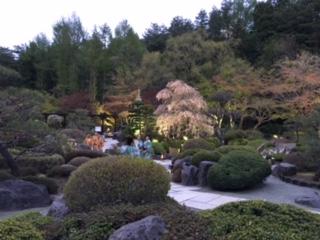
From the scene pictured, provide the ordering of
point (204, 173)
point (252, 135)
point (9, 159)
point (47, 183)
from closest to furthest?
point (47, 183), point (9, 159), point (204, 173), point (252, 135)

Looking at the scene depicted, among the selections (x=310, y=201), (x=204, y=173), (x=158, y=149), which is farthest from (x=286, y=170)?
(x=158, y=149)

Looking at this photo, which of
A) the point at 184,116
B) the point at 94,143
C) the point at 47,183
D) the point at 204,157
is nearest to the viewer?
the point at 47,183

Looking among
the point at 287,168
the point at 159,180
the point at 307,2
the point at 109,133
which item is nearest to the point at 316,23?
the point at 307,2

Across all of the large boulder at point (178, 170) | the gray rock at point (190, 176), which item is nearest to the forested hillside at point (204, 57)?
the large boulder at point (178, 170)

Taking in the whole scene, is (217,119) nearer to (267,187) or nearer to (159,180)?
(267,187)

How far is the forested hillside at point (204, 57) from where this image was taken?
26.2 metres

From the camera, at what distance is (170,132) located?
25375 millimetres

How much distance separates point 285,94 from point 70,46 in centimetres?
2524

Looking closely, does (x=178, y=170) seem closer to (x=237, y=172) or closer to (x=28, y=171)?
(x=237, y=172)

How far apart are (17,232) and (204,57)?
28551 millimetres

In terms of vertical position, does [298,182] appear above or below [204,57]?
below

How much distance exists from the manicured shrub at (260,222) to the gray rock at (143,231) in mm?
500

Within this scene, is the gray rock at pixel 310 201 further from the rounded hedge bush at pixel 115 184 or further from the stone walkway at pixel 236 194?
the rounded hedge bush at pixel 115 184

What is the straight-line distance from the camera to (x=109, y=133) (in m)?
36.2
